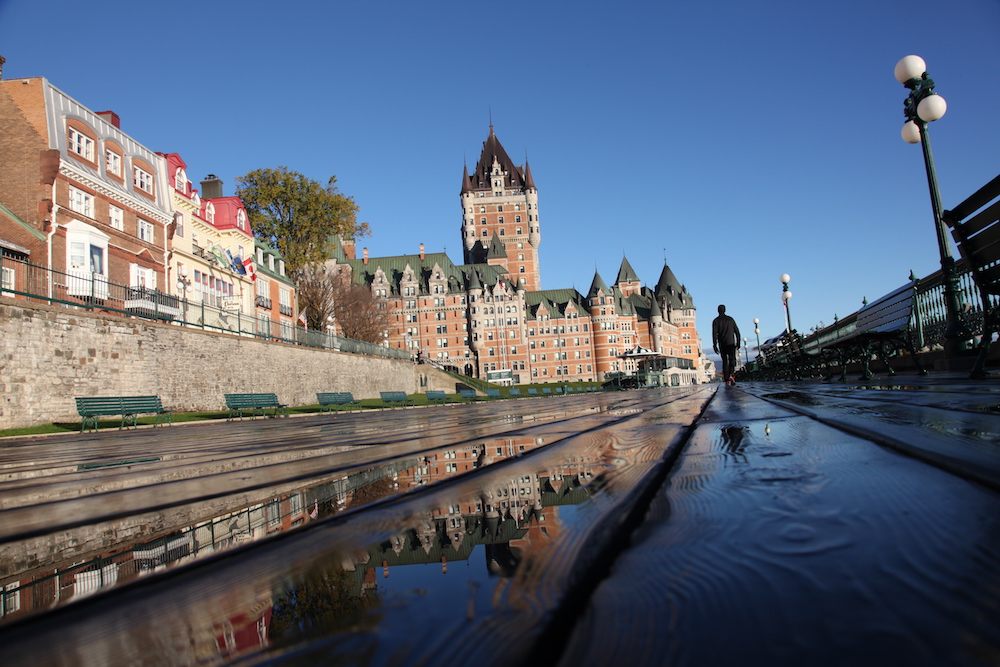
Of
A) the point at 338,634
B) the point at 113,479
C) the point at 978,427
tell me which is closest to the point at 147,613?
the point at 338,634

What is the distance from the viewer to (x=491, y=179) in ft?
373

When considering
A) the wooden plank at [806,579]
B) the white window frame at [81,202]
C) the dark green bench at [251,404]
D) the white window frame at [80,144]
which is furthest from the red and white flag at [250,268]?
the wooden plank at [806,579]

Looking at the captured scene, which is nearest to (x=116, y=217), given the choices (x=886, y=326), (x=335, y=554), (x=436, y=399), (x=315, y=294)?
(x=436, y=399)

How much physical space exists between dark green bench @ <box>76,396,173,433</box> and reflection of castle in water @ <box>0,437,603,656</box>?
45.1 ft

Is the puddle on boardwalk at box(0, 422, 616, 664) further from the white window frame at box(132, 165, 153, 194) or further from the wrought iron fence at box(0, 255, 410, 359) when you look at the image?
the white window frame at box(132, 165, 153, 194)

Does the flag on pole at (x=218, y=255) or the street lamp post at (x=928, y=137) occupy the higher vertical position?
the flag on pole at (x=218, y=255)

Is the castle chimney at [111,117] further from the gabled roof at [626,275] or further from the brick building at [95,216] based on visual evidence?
the gabled roof at [626,275]

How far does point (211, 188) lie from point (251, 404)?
21.0 metres

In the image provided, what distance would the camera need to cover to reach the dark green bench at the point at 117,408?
1327cm

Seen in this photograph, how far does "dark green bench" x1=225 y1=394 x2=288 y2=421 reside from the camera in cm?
1755

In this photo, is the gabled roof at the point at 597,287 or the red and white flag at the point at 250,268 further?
the gabled roof at the point at 597,287

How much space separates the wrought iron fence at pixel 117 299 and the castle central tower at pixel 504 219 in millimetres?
84199

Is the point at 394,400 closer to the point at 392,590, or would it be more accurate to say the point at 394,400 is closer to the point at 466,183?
the point at 392,590

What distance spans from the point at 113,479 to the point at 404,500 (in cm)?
182
